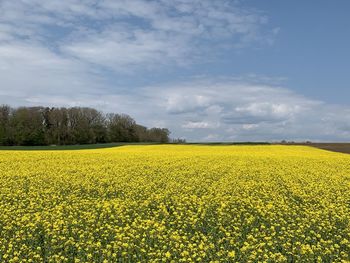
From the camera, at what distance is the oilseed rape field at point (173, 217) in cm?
772

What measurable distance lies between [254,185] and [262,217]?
5262 mm

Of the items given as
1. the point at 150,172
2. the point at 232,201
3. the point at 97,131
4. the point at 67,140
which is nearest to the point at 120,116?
the point at 97,131

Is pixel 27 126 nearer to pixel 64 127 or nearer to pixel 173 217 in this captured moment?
pixel 64 127

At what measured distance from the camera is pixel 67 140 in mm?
85188

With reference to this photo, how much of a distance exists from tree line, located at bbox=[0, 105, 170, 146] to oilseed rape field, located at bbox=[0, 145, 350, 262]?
63.2 meters

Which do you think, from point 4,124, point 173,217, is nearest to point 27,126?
point 4,124

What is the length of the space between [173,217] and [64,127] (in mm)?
80694

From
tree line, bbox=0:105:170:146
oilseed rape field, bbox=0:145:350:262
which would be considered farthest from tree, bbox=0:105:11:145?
oilseed rape field, bbox=0:145:350:262

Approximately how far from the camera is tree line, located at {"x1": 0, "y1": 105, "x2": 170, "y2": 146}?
80.6 m

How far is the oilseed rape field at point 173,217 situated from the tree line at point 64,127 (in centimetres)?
6319

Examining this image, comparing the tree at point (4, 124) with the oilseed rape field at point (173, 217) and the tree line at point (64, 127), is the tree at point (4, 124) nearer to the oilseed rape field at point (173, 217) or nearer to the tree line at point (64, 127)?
the tree line at point (64, 127)

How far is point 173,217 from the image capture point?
10.6 metres

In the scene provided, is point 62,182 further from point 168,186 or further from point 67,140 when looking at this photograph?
point 67,140

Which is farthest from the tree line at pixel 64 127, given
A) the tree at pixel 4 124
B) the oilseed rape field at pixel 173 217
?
the oilseed rape field at pixel 173 217
